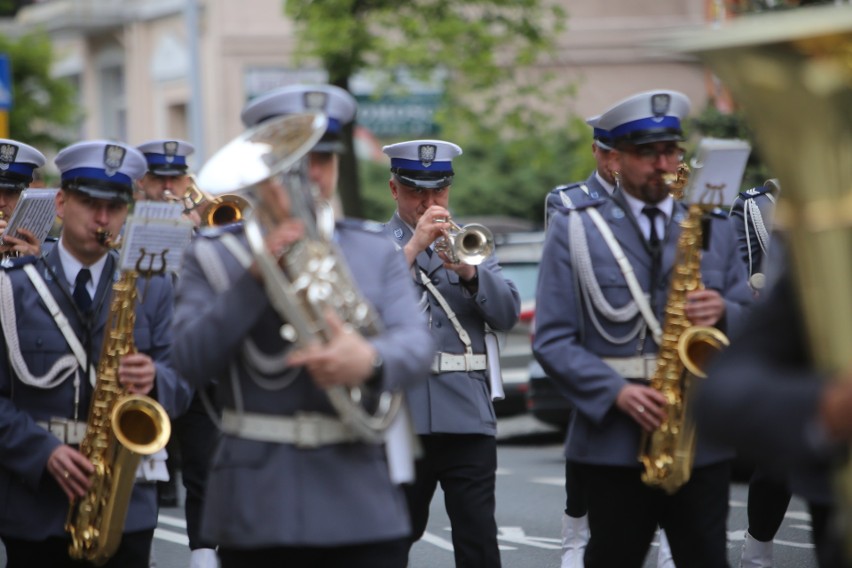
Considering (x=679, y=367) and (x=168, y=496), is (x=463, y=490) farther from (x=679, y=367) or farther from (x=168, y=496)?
(x=168, y=496)

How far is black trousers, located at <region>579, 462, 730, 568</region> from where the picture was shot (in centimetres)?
559

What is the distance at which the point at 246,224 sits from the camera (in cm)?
420

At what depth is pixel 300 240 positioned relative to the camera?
419 cm

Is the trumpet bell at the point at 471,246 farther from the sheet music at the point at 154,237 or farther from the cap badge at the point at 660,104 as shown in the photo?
the sheet music at the point at 154,237

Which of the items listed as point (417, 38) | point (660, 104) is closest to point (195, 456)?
point (660, 104)

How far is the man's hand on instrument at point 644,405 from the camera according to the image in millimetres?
5578

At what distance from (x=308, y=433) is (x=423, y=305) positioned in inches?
111

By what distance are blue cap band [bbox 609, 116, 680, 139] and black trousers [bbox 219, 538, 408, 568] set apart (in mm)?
1935

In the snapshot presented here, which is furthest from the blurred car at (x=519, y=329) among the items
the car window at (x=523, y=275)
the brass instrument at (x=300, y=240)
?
the brass instrument at (x=300, y=240)

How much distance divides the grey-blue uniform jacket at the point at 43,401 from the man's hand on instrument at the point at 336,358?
59.9 inches

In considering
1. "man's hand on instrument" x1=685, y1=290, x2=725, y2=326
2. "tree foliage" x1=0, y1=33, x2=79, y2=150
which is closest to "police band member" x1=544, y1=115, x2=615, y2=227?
"man's hand on instrument" x1=685, y1=290, x2=725, y2=326

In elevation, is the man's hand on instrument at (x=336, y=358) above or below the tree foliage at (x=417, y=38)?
below

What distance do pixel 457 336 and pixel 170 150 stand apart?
260 cm

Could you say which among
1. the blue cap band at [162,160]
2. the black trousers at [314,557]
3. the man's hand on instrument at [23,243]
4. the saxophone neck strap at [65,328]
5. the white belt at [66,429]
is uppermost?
the blue cap band at [162,160]
